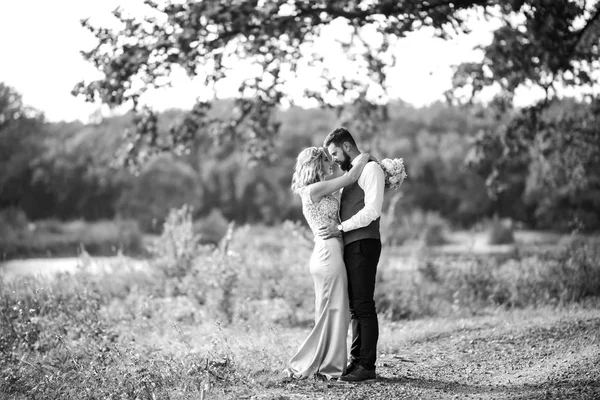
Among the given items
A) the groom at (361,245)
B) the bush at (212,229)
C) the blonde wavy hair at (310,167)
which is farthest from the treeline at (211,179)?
the groom at (361,245)

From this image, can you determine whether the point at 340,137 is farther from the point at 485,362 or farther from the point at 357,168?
the point at 485,362

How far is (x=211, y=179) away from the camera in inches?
1623

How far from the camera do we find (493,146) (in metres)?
13.8

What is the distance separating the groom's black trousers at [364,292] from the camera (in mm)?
6152

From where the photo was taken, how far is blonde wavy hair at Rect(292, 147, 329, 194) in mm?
6328

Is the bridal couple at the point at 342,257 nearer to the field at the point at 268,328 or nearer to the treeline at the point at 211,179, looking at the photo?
the field at the point at 268,328

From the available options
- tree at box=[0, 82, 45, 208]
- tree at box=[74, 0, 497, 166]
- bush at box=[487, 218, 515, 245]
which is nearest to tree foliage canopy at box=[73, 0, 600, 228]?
tree at box=[74, 0, 497, 166]

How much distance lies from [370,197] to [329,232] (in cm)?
47

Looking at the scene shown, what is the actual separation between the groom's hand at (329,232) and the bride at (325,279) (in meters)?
0.03

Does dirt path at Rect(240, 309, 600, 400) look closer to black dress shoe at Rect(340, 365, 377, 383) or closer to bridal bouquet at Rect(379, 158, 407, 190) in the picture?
black dress shoe at Rect(340, 365, 377, 383)

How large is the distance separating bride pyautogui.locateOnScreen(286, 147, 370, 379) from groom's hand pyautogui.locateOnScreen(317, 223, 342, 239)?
0.11ft

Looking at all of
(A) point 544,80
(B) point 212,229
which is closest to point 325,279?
(A) point 544,80

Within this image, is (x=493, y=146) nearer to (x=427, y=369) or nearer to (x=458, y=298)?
(x=458, y=298)

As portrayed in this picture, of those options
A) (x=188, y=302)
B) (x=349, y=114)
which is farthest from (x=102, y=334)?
(x=349, y=114)
